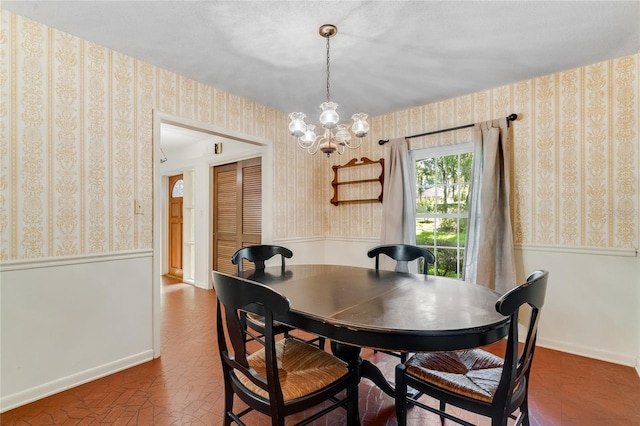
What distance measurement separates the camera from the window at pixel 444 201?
333cm

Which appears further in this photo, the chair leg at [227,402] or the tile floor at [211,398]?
the tile floor at [211,398]

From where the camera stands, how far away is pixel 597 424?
5.62 ft

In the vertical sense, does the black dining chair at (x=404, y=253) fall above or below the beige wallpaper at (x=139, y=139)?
below

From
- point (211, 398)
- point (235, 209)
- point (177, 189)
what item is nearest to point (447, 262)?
point (211, 398)

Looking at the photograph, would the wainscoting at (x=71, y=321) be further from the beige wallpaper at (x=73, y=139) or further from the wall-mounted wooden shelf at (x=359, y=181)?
the wall-mounted wooden shelf at (x=359, y=181)

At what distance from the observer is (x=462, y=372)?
4.70 feet

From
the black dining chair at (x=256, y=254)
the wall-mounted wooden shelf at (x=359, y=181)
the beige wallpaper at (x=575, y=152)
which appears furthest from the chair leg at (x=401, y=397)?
the wall-mounted wooden shelf at (x=359, y=181)

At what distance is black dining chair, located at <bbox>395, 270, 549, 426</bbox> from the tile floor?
1.60 feet

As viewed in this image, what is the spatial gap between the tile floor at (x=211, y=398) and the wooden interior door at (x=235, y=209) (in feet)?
6.48

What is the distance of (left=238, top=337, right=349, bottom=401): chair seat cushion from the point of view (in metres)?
1.33

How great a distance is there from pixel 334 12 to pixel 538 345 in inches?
129

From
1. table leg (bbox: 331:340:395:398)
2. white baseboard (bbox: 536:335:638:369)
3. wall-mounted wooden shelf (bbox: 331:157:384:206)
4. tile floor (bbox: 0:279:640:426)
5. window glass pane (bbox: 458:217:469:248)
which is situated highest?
wall-mounted wooden shelf (bbox: 331:157:384:206)

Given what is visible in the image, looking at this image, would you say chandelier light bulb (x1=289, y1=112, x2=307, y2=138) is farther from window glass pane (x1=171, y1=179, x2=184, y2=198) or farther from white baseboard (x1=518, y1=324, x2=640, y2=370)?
window glass pane (x1=171, y1=179, x2=184, y2=198)

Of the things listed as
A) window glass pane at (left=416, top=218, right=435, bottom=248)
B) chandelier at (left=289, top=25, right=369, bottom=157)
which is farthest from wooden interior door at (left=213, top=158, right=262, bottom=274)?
chandelier at (left=289, top=25, right=369, bottom=157)
